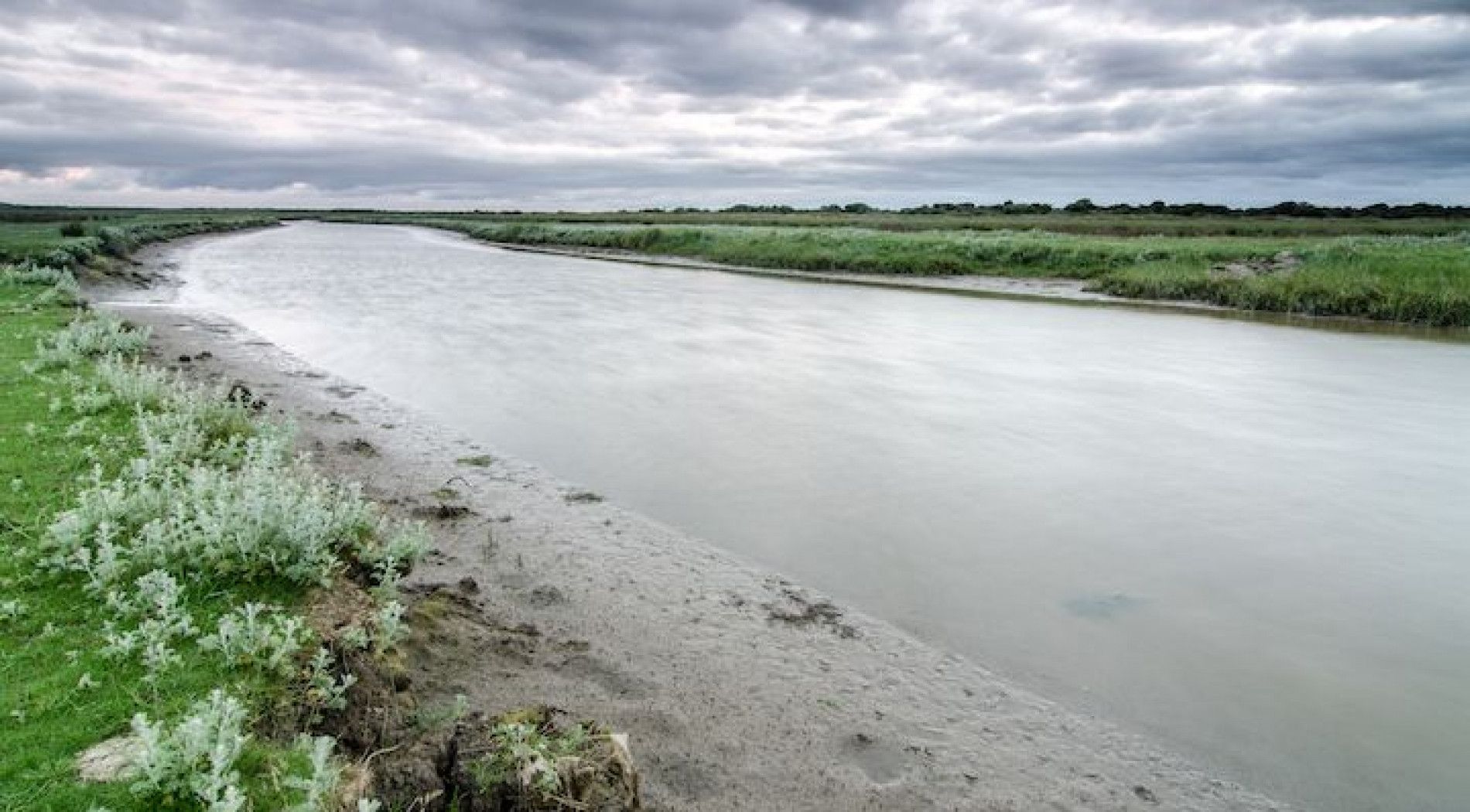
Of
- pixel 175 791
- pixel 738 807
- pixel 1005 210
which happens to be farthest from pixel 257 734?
pixel 1005 210

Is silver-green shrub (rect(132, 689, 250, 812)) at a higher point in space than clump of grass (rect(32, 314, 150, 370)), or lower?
lower

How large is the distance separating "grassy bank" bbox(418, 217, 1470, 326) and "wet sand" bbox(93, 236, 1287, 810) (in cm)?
2980

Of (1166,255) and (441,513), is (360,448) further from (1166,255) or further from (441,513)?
(1166,255)

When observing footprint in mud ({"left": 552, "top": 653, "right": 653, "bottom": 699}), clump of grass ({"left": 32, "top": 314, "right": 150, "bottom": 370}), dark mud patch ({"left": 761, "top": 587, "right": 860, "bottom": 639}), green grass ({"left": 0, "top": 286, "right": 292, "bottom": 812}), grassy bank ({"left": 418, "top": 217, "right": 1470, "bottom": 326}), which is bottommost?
footprint in mud ({"left": 552, "top": 653, "right": 653, "bottom": 699})

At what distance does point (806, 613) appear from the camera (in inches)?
297

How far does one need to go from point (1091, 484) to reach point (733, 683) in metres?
6.86

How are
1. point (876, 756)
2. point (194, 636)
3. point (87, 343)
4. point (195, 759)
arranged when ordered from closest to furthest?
point (195, 759)
point (194, 636)
point (876, 756)
point (87, 343)

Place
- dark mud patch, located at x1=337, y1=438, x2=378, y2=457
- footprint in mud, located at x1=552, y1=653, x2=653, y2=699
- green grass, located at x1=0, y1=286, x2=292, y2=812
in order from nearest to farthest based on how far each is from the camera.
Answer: green grass, located at x1=0, y1=286, x2=292, y2=812, footprint in mud, located at x1=552, y1=653, x2=653, y2=699, dark mud patch, located at x1=337, y1=438, x2=378, y2=457

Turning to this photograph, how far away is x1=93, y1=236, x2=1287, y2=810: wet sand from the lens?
5344 millimetres

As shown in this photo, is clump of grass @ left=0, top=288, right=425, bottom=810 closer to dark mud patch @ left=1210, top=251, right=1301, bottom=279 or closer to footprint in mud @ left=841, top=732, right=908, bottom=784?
footprint in mud @ left=841, top=732, right=908, bottom=784

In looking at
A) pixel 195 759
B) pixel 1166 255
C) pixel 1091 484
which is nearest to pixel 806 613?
pixel 195 759

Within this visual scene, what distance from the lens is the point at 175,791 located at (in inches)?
149

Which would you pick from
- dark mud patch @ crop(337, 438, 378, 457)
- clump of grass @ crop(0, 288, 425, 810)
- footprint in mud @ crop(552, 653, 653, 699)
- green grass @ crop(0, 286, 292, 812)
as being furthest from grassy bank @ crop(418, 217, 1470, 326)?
green grass @ crop(0, 286, 292, 812)

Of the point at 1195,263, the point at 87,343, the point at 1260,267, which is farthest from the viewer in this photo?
the point at 1195,263
